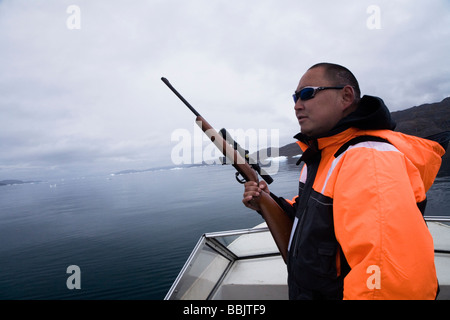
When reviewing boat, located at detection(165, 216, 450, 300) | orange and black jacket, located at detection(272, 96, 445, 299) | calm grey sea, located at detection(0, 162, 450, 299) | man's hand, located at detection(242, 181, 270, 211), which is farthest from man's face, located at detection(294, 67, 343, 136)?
calm grey sea, located at detection(0, 162, 450, 299)

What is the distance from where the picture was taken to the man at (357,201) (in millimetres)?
1067

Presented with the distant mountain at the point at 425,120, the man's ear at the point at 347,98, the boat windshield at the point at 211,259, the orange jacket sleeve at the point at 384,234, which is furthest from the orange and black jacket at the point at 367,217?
the distant mountain at the point at 425,120

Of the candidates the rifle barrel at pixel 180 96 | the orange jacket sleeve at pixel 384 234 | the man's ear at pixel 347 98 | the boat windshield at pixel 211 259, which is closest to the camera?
the orange jacket sleeve at pixel 384 234

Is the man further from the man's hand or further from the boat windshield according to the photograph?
the boat windshield

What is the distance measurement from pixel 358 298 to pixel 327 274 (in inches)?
16.0

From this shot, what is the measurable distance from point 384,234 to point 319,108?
1147mm

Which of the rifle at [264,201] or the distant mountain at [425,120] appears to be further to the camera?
the distant mountain at [425,120]

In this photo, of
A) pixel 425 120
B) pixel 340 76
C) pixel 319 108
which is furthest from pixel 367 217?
pixel 425 120

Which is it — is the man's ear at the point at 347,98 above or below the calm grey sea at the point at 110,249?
above

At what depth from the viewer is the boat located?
3.25 meters

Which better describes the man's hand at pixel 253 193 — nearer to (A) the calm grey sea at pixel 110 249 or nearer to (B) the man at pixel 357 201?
(B) the man at pixel 357 201

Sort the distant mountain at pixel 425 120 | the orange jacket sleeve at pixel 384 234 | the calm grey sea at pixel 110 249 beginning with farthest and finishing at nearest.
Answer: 1. the distant mountain at pixel 425 120
2. the calm grey sea at pixel 110 249
3. the orange jacket sleeve at pixel 384 234

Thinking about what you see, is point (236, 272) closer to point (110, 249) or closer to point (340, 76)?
point (340, 76)

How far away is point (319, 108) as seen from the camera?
1867 millimetres
